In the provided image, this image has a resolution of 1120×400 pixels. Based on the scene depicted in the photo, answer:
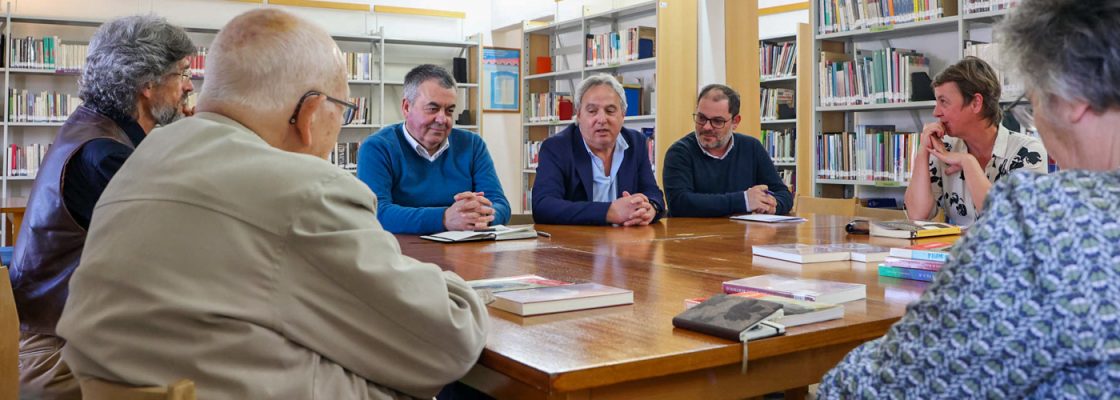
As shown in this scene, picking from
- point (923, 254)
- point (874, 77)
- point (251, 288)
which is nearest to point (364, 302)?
point (251, 288)

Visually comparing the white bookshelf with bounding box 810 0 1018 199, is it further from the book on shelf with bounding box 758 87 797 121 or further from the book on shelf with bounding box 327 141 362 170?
the book on shelf with bounding box 327 141 362 170

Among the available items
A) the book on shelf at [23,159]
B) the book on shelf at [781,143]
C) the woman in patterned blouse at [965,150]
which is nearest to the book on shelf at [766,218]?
the woman in patterned blouse at [965,150]

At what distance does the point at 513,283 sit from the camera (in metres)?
1.70

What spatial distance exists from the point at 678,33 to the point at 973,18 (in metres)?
2.23

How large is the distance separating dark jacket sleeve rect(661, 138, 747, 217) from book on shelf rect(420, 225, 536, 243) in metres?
1.05

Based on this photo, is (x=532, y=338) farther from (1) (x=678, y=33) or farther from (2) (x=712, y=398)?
(1) (x=678, y=33)

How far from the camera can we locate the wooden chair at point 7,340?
1.50 metres

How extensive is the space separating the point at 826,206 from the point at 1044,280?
3193 millimetres

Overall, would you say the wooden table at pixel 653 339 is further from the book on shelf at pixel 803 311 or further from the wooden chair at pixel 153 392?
the wooden chair at pixel 153 392

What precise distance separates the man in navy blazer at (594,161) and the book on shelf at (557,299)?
1.72 meters

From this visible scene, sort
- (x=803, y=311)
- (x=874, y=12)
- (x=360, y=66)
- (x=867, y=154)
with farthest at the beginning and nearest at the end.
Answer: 1. (x=360, y=66)
2. (x=867, y=154)
3. (x=874, y=12)
4. (x=803, y=311)

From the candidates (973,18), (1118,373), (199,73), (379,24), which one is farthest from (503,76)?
(1118,373)

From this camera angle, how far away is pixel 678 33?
241 inches

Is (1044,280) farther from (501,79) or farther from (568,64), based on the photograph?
(501,79)
